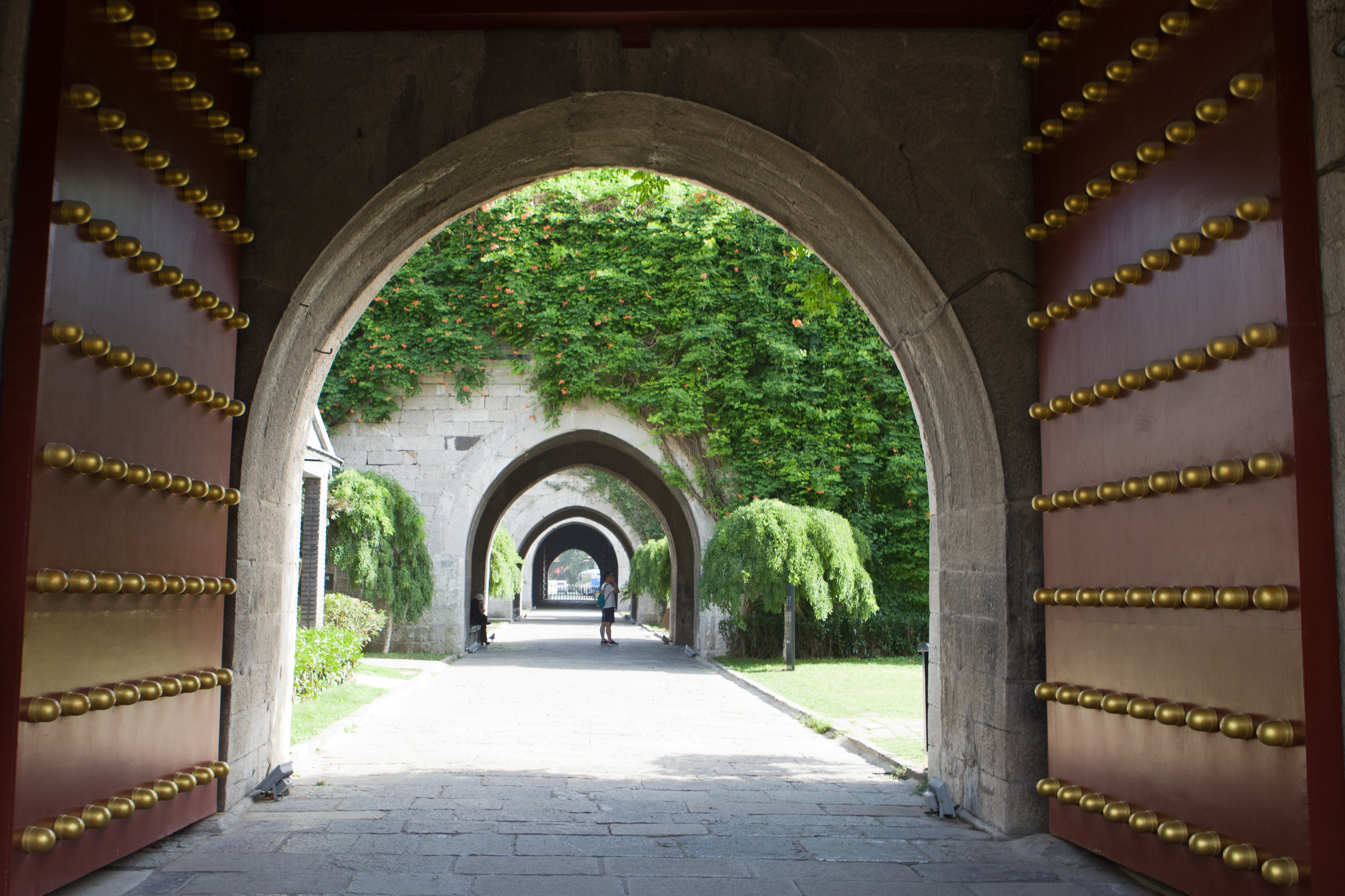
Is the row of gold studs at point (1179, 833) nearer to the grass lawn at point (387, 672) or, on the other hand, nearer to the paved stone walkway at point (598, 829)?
the paved stone walkway at point (598, 829)

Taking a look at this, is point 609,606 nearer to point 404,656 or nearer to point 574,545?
point 404,656

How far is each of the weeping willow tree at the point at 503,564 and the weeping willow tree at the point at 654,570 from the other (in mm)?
2857

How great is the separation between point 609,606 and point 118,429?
55.2 ft

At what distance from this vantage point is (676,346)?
1483 centimetres

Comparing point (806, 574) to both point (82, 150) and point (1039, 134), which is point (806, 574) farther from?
point (82, 150)

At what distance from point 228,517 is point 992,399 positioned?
294 centimetres

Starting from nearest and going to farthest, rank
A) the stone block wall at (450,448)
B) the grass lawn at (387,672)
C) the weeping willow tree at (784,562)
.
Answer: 1. the grass lawn at (387,672)
2. the weeping willow tree at (784,562)
3. the stone block wall at (450,448)

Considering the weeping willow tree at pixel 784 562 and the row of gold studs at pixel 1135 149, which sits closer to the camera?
the row of gold studs at pixel 1135 149

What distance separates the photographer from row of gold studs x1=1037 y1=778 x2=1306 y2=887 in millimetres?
2387

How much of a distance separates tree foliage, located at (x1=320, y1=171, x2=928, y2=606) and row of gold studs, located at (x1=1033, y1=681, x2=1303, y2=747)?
11084 millimetres

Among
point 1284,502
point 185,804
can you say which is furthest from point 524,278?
point 1284,502

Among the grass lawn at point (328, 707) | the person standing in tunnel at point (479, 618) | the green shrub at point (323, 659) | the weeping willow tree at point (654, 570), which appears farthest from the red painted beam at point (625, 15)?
the weeping willow tree at point (654, 570)

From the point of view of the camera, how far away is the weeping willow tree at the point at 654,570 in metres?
21.4

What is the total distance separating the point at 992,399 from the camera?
4133 millimetres
